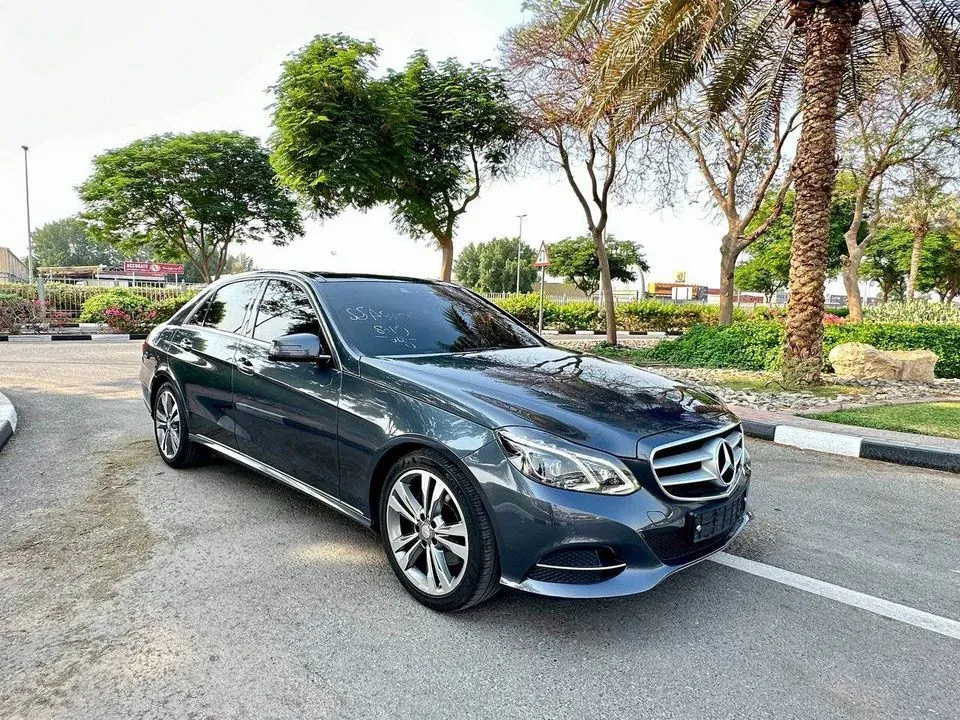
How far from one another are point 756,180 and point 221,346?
59.2 feet

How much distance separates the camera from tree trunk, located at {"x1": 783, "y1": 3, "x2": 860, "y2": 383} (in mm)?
8195

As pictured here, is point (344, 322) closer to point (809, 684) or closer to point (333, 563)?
point (333, 563)

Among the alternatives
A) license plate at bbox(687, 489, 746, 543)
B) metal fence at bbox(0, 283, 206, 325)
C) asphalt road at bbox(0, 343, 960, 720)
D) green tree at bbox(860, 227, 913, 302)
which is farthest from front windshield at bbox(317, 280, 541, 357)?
green tree at bbox(860, 227, 913, 302)

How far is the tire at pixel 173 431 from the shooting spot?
461 cm

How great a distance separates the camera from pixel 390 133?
49.4ft

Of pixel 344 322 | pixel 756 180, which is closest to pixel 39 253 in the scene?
pixel 756 180

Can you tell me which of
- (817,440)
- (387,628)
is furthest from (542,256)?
(387,628)

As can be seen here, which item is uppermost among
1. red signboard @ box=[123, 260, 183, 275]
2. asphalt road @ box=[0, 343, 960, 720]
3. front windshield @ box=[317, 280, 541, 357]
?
red signboard @ box=[123, 260, 183, 275]

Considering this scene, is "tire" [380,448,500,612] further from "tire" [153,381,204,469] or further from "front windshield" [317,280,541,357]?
"tire" [153,381,204,469]

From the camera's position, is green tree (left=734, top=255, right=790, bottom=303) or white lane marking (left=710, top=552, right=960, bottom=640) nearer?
white lane marking (left=710, top=552, right=960, bottom=640)

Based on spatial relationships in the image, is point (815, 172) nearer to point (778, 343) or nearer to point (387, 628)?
point (778, 343)

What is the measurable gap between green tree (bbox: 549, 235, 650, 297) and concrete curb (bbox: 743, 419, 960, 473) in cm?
3780

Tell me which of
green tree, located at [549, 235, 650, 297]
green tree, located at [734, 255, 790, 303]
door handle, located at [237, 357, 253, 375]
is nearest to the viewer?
door handle, located at [237, 357, 253, 375]

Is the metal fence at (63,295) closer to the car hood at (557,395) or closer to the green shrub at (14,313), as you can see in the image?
the green shrub at (14,313)
